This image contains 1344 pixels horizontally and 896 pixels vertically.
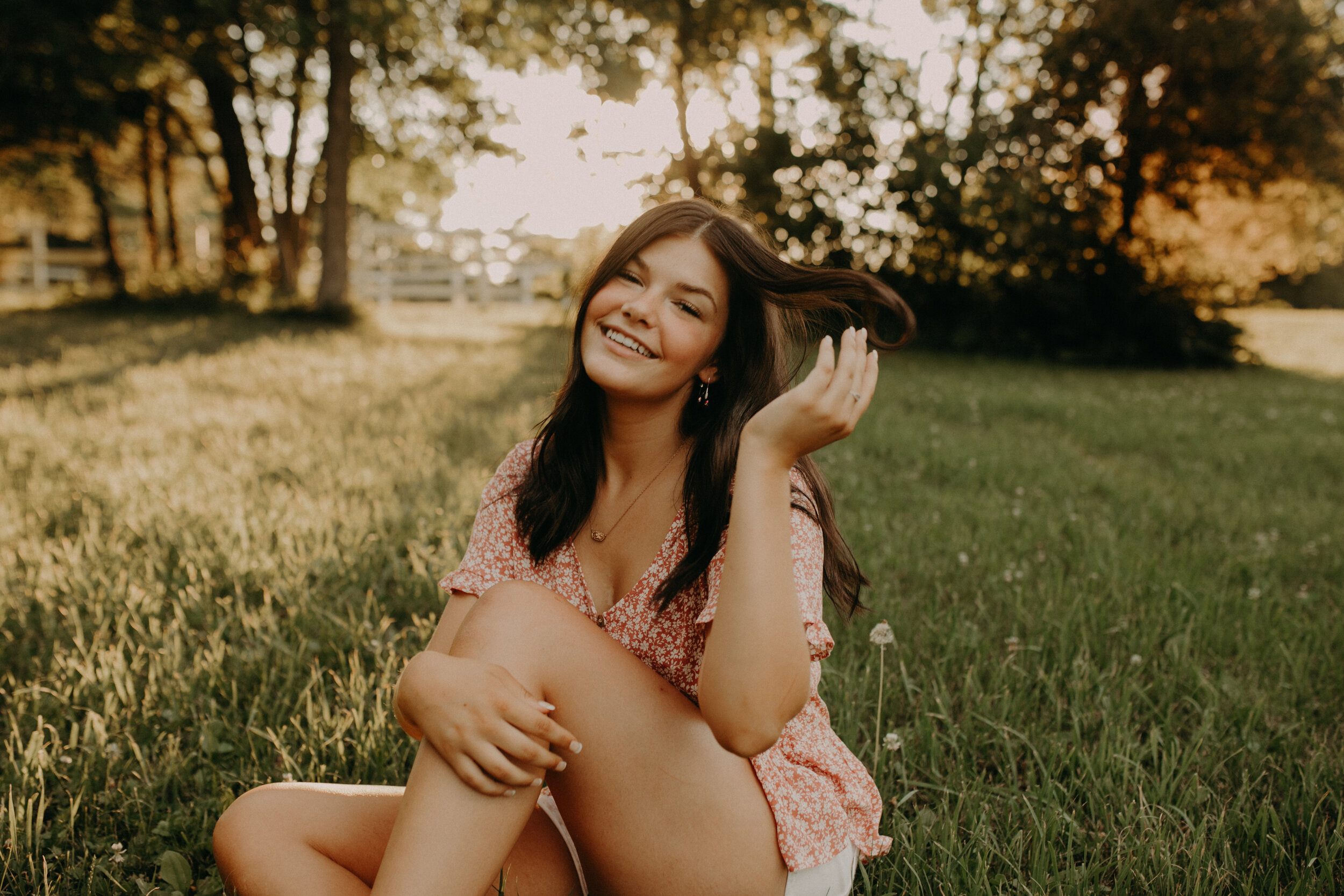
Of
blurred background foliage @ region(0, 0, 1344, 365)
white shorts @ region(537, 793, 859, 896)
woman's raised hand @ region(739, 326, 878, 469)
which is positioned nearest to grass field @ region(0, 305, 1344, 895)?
white shorts @ region(537, 793, 859, 896)

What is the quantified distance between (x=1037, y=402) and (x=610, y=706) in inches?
286

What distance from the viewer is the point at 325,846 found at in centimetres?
146

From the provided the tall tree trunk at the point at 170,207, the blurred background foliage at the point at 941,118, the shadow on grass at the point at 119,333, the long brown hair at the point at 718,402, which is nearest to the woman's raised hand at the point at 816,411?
the long brown hair at the point at 718,402

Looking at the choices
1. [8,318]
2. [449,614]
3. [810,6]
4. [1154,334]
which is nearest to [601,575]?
[449,614]

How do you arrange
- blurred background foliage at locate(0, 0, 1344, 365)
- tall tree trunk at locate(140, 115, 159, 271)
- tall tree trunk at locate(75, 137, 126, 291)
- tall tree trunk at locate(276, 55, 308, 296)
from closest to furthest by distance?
1. blurred background foliage at locate(0, 0, 1344, 365)
2. tall tree trunk at locate(276, 55, 308, 296)
3. tall tree trunk at locate(75, 137, 126, 291)
4. tall tree trunk at locate(140, 115, 159, 271)

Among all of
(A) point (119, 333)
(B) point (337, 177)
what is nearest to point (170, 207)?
(B) point (337, 177)

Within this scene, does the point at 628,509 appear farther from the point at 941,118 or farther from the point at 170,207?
the point at 170,207

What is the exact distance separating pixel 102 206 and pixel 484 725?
24.1 metres

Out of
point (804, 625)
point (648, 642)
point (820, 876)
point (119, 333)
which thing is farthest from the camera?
point (119, 333)

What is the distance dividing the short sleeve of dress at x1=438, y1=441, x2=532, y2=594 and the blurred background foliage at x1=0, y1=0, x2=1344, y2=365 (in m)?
11.6

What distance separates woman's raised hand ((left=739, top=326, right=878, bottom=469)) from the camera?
123 cm

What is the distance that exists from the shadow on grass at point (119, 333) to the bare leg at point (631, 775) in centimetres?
720

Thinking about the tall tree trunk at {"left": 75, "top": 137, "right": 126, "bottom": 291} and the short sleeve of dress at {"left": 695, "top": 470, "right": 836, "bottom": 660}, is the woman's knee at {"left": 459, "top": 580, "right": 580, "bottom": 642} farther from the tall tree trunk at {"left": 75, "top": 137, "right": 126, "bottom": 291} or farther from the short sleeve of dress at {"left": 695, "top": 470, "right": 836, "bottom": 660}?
the tall tree trunk at {"left": 75, "top": 137, "right": 126, "bottom": 291}

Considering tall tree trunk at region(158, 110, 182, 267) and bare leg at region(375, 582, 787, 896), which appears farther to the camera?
tall tree trunk at region(158, 110, 182, 267)
